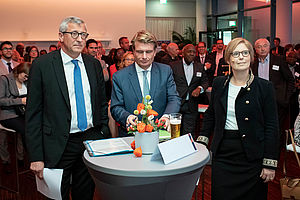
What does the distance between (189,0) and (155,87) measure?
17081 mm

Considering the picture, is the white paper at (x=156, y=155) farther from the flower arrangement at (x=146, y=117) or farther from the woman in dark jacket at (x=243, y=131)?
the woman in dark jacket at (x=243, y=131)

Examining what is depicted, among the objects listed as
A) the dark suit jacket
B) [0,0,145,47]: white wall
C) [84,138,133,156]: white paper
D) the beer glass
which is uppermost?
[0,0,145,47]: white wall

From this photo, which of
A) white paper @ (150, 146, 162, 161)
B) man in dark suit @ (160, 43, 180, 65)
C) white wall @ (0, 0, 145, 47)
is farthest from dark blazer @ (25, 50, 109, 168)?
white wall @ (0, 0, 145, 47)

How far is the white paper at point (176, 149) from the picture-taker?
1.82 metres

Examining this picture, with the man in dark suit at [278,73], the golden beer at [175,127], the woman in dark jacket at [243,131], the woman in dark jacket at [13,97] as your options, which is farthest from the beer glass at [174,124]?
the man in dark suit at [278,73]

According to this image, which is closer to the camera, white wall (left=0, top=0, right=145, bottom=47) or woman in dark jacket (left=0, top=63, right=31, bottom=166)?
woman in dark jacket (left=0, top=63, right=31, bottom=166)

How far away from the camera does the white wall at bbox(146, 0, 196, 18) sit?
61.5ft

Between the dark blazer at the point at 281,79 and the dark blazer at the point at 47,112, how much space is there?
3.85m

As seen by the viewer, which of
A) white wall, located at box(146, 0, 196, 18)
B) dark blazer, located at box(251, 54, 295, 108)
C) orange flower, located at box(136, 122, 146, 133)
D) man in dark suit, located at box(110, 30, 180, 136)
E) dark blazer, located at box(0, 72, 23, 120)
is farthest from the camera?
white wall, located at box(146, 0, 196, 18)

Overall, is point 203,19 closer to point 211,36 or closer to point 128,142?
point 211,36

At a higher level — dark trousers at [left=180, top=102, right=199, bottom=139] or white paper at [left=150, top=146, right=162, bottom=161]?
white paper at [left=150, top=146, right=162, bottom=161]

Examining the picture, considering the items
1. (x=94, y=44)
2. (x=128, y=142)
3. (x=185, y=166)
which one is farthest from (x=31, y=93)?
(x=94, y=44)

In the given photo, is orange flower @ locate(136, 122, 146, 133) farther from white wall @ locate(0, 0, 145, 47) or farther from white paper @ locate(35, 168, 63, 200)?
white wall @ locate(0, 0, 145, 47)

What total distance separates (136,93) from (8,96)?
2620 mm
